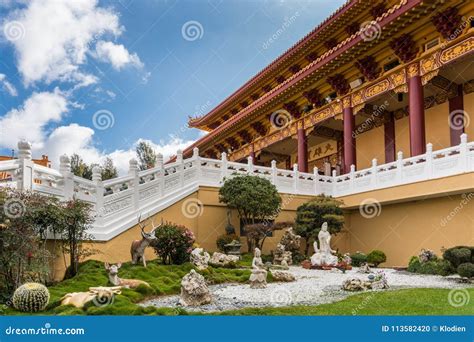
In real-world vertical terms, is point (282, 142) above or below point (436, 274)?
above

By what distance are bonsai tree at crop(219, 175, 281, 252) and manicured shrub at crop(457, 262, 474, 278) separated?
4.94 m

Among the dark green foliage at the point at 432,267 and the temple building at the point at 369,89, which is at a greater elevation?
the temple building at the point at 369,89

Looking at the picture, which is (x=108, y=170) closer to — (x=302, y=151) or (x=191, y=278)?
(x=302, y=151)

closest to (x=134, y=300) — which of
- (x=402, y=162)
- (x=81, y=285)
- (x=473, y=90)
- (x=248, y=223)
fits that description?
(x=81, y=285)

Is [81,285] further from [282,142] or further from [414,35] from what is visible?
[282,142]

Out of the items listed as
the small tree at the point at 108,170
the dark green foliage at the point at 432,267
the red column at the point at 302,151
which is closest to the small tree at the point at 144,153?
the small tree at the point at 108,170

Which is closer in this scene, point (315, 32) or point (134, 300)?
point (134, 300)

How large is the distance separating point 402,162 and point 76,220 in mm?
8394

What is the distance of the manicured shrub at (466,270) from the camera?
8.52 meters

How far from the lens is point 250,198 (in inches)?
474

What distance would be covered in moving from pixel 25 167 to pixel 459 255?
8.30 meters

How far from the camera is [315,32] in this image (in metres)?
18.3

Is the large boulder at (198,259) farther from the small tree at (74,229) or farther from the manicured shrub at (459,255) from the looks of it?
the manicured shrub at (459,255)

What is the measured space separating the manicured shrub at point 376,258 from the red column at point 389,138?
526 centimetres
